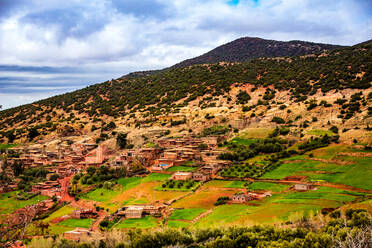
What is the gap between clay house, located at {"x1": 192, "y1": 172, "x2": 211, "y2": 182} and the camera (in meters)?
46.1

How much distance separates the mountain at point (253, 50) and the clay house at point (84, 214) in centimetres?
12229

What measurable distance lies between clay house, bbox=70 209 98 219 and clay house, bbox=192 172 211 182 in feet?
46.6

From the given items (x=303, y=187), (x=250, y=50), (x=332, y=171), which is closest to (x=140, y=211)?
(x=303, y=187)

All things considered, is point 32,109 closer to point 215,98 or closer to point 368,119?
point 215,98

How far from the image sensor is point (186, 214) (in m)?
35.2

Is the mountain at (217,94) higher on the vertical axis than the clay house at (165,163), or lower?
higher

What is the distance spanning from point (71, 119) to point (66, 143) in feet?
59.8

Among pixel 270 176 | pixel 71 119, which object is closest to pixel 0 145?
pixel 71 119

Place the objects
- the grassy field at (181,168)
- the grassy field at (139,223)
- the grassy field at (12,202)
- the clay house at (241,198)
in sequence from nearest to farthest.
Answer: the grassy field at (139,223)
the clay house at (241,198)
the grassy field at (12,202)
the grassy field at (181,168)

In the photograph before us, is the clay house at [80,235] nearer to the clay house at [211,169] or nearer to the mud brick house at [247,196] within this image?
the mud brick house at [247,196]

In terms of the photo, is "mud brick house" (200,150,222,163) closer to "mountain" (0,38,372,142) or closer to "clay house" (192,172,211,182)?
"clay house" (192,172,211,182)

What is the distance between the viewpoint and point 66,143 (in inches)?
3014

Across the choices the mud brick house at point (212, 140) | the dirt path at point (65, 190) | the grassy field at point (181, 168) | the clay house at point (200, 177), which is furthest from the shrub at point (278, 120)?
the dirt path at point (65, 190)

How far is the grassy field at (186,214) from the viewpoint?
3453cm
